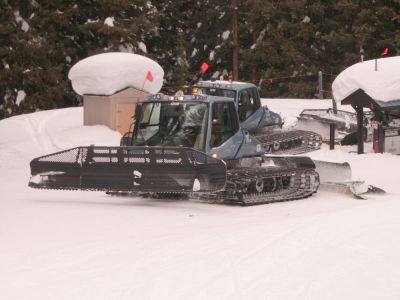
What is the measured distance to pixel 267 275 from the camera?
8.32 m

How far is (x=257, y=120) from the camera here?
902 inches

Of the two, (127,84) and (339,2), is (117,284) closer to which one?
(127,84)

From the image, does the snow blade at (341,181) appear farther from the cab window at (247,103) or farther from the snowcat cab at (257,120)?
the cab window at (247,103)

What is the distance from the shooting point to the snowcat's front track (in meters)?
13.9

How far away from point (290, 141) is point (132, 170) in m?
10.5

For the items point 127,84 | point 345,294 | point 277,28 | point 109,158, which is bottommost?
point 345,294

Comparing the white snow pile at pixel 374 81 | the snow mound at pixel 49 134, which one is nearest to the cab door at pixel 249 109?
the white snow pile at pixel 374 81

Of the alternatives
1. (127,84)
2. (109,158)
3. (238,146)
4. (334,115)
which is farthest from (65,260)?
(334,115)

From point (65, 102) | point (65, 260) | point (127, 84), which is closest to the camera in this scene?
point (65, 260)

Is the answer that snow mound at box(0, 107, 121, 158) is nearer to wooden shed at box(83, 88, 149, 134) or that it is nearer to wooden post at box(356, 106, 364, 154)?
wooden shed at box(83, 88, 149, 134)

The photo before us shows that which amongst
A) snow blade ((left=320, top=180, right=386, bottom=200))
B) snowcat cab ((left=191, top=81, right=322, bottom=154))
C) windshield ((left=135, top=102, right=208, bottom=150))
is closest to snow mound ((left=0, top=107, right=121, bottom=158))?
snowcat cab ((left=191, top=81, right=322, bottom=154))

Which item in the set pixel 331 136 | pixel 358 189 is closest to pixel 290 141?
pixel 331 136

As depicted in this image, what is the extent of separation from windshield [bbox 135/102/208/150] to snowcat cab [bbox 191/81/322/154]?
24.6ft

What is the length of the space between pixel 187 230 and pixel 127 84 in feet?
50.9
